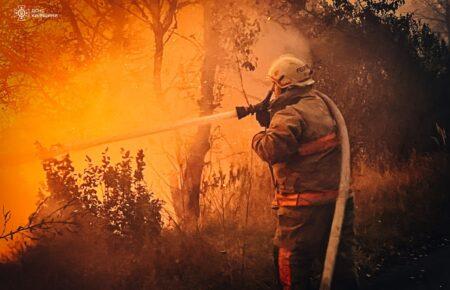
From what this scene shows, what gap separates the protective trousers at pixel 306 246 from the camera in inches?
146

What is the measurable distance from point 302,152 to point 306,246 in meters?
0.82

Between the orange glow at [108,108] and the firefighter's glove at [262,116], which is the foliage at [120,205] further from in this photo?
the firefighter's glove at [262,116]

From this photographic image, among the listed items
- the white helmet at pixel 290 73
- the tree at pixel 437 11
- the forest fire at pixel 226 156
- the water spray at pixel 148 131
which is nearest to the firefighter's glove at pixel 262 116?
the forest fire at pixel 226 156

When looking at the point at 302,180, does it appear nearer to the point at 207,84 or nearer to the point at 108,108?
the point at 207,84

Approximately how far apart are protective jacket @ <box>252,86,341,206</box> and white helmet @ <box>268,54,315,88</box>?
191mm

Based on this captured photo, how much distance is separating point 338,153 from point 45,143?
6.26 m

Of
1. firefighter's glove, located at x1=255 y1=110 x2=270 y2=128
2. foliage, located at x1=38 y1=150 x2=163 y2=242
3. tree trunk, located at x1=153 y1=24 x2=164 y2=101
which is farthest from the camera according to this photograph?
tree trunk, located at x1=153 y1=24 x2=164 y2=101

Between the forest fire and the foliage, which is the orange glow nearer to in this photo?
the forest fire

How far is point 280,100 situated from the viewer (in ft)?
12.9

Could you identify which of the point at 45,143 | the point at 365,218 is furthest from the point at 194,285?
the point at 45,143

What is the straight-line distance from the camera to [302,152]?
3.72 m

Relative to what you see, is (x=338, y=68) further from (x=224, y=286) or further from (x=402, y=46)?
(x=224, y=286)

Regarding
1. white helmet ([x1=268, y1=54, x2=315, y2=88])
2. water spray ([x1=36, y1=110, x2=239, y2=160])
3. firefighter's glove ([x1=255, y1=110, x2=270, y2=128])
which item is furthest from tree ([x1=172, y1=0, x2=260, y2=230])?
white helmet ([x1=268, y1=54, x2=315, y2=88])

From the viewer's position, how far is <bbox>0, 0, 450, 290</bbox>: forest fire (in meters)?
3.86
